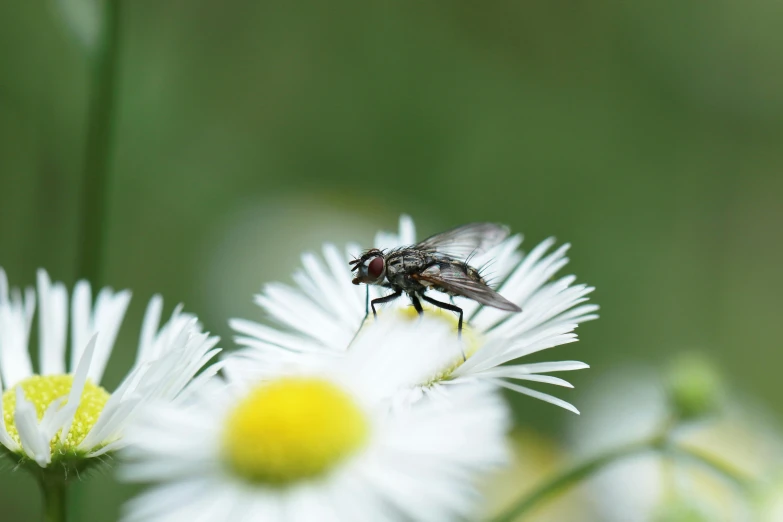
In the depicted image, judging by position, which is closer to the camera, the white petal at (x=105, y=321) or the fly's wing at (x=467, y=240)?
the white petal at (x=105, y=321)

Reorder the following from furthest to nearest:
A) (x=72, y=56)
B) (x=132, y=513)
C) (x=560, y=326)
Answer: (x=72, y=56) → (x=560, y=326) → (x=132, y=513)

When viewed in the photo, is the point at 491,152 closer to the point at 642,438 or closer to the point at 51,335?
the point at 642,438

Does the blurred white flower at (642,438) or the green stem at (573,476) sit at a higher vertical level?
the blurred white flower at (642,438)

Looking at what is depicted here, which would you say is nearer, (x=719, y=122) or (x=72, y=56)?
(x=72, y=56)

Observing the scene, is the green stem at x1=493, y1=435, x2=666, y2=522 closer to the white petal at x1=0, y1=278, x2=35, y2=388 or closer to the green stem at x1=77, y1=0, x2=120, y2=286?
the white petal at x1=0, y1=278, x2=35, y2=388

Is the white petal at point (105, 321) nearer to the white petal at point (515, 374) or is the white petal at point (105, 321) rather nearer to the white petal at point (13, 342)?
the white petal at point (13, 342)

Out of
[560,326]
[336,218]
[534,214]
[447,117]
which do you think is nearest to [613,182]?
[534,214]

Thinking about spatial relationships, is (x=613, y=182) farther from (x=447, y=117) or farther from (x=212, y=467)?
(x=212, y=467)

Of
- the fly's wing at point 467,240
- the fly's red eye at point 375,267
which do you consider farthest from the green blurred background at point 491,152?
the fly's red eye at point 375,267
